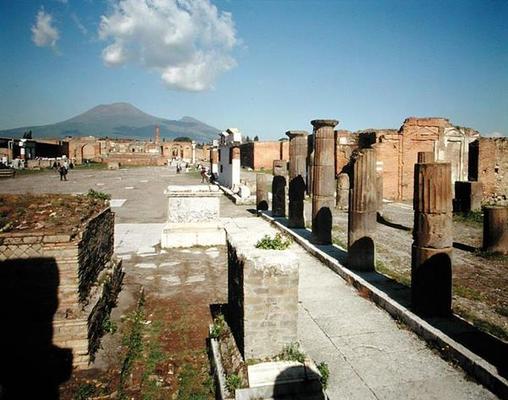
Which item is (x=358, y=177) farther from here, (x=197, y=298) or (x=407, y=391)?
(x=407, y=391)

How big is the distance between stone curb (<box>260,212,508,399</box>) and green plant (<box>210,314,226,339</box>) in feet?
8.36

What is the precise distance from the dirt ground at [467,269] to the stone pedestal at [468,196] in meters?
1.87

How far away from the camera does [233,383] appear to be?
373cm

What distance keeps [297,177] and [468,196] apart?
26.9 ft

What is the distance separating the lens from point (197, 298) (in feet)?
22.6

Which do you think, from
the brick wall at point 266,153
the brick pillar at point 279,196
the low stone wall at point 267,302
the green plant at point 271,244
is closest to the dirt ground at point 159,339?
the low stone wall at point 267,302

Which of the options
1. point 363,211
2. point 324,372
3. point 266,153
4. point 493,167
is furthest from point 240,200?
point 266,153

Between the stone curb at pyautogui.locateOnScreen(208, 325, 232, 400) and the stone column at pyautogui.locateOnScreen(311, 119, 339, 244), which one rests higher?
the stone column at pyautogui.locateOnScreen(311, 119, 339, 244)

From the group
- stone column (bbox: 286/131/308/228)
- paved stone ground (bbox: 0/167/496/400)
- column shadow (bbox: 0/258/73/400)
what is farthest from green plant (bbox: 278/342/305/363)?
stone column (bbox: 286/131/308/228)

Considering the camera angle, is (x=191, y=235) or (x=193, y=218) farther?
(x=193, y=218)

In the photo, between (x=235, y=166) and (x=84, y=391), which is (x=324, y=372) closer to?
(x=84, y=391)

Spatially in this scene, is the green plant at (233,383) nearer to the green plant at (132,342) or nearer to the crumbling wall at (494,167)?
the green plant at (132,342)

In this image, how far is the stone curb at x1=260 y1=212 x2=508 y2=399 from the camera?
3.83m

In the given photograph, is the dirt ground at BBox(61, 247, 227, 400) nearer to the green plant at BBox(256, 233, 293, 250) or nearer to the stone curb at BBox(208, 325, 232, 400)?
the stone curb at BBox(208, 325, 232, 400)
